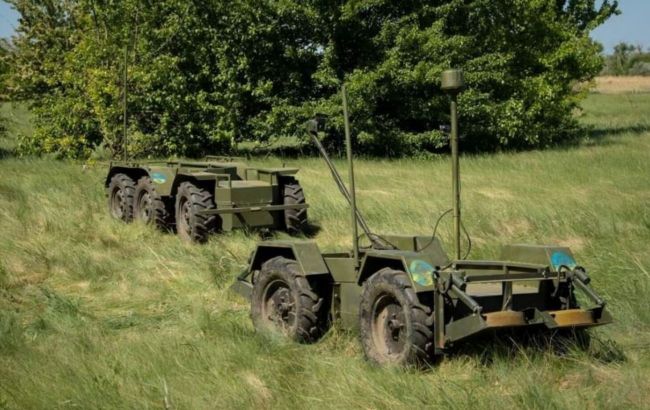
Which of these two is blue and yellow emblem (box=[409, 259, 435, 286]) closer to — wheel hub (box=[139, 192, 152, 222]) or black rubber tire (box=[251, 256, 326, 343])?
black rubber tire (box=[251, 256, 326, 343])

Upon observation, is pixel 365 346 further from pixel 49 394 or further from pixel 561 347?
pixel 49 394

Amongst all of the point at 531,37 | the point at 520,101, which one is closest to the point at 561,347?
the point at 520,101

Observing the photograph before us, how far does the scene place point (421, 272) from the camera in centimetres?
530

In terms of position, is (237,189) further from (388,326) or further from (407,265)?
(407,265)

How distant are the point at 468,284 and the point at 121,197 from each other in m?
8.39

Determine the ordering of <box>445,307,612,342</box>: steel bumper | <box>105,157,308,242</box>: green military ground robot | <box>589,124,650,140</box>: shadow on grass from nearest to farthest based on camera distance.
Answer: <box>445,307,612,342</box>: steel bumper, <box>105,157,308,242</box>: green military ground robot, <box>589,124,650,140</box>: shadow on grass

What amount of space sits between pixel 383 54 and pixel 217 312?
A: 1622cm

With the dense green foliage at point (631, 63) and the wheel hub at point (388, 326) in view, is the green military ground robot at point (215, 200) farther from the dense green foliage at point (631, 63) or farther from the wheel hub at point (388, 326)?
the dense green foliage at point (631, 63)

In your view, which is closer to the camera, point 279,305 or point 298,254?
point 298,254

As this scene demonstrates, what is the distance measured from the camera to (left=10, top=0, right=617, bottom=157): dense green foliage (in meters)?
21.5

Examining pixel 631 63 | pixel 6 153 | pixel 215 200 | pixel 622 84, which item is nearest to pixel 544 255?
pixel 215 200

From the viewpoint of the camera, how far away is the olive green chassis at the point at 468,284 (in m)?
5.15

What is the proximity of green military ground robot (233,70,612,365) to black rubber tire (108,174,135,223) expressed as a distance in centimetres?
652

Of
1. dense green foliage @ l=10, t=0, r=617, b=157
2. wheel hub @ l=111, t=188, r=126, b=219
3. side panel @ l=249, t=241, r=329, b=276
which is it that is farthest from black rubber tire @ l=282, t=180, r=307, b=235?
dense green foliage @ l=10, t=0, r=617, b=157
